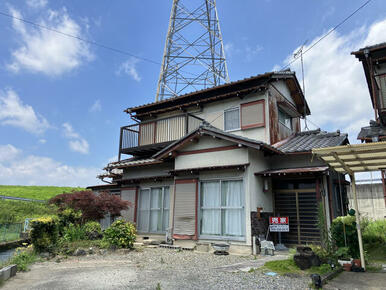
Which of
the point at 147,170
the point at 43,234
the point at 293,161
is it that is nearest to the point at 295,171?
the point at 293,161

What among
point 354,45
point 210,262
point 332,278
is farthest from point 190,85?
point 332,278

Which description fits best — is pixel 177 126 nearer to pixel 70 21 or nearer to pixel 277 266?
pixel 70 21

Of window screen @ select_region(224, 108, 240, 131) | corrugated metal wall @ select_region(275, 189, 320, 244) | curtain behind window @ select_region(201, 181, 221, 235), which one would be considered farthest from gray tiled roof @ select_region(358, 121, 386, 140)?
curtain behind window @ select_region(201, 181, 221, 235)

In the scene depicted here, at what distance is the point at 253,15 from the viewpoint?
1333 cm

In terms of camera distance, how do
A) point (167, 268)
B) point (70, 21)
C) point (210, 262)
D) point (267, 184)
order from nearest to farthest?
point (167, 268)
point (210, 262)
point (267, 184)
point (70, 21)

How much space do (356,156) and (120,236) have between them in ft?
23.8

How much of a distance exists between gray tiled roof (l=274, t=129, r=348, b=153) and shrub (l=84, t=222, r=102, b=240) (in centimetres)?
752

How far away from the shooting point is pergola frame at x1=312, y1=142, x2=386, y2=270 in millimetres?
5329

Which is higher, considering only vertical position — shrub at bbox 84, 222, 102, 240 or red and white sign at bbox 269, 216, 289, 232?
red and white sign at bbox 269, 216, 289, 232

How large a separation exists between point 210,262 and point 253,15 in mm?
11150

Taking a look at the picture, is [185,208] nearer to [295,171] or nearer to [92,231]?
[92,231]

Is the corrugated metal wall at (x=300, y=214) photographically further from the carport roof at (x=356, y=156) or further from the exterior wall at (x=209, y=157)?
the carport roof at (x=356, y=156)

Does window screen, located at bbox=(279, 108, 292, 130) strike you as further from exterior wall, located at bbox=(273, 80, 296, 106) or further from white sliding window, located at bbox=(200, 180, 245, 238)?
white sliding window, located at bbox=(200, 180, 245, 238)

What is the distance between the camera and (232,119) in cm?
1223
